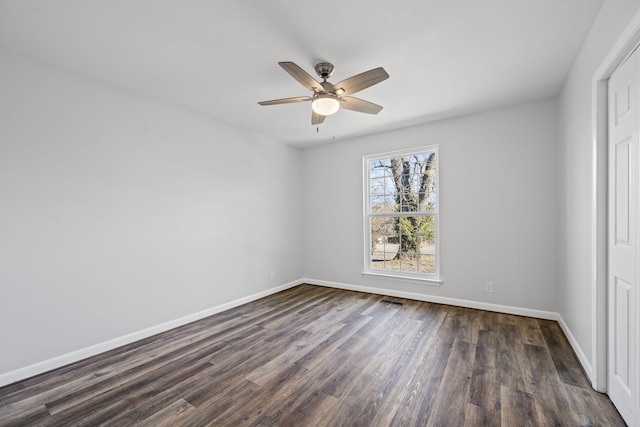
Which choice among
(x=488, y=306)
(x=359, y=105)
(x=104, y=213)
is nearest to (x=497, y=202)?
(x=488, y=306)

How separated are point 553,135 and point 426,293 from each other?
8.08 ft

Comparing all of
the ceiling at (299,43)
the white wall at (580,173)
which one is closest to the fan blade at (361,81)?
the ceiling at (299,43)

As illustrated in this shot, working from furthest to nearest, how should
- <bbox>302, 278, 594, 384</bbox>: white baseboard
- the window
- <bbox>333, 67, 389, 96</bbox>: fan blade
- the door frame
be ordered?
the window, <bbox>302, 278, 594, 384</bbox>: white baseboard, <bbox>333, 67, 389, 96</bbox>: fan blade, the door frame

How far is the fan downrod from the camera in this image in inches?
92.5

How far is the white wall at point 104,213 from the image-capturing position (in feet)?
7.24

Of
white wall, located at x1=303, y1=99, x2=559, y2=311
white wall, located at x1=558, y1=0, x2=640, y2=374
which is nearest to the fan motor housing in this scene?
white wall, located at x1=558, y1=0, x2=640, y2=374

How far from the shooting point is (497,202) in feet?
11.4

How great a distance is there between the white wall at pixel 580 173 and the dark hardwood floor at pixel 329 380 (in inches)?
17.2

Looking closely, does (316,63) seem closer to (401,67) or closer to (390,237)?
(401,67)

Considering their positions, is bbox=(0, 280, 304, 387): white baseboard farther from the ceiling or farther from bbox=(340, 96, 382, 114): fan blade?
bbox=(340, 96, 382, 114): fan blade

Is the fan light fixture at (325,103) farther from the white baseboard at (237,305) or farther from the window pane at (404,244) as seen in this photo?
the white baseboard at (237,305)

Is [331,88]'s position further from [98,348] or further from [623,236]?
[98,348]

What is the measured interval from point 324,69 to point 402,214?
102 inches

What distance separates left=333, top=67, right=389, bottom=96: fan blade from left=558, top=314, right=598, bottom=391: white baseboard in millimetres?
2607
